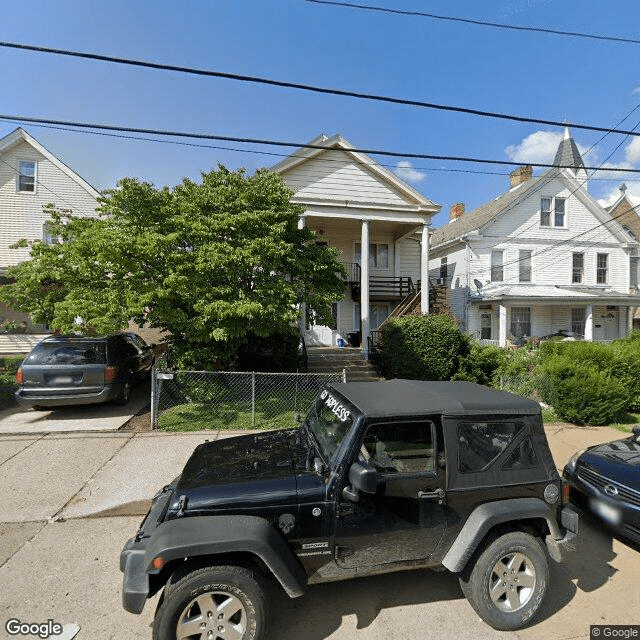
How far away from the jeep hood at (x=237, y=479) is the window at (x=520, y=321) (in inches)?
751

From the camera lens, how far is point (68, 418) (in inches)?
277

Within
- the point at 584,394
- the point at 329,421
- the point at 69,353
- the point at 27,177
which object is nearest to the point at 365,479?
the point at 329,421

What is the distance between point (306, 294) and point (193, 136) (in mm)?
3755

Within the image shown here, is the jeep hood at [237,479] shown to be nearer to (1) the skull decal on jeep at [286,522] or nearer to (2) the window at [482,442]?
(1) the skull decal on jeep at [286,522]

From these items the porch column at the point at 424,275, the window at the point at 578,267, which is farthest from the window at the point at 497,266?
the porch column at the point at 424,275

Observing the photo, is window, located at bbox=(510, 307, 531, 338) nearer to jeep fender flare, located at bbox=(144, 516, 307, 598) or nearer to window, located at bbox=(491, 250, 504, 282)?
window, located at bbox=(491, 250, 504, 282)

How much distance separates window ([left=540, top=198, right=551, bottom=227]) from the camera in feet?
62.7

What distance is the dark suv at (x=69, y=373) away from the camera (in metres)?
6.79

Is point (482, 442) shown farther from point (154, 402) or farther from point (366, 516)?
point (154, 402)

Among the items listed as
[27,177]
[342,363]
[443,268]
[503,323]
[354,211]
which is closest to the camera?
[342,363]

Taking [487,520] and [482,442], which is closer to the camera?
[487,520]

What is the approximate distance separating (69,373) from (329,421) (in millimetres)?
6310

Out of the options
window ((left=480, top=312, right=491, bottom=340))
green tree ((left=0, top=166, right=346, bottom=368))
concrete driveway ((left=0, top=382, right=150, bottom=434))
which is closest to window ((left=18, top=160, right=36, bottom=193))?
green tree ((left=0, top=166, right=346, bottom=368))

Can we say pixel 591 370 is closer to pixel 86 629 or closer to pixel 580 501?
pixel 580 501
